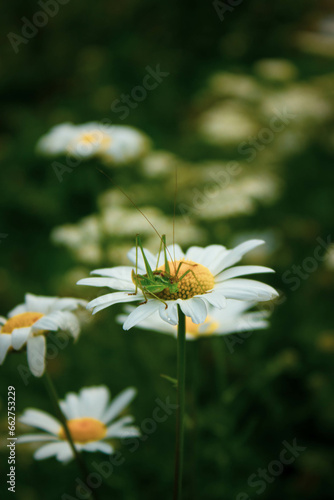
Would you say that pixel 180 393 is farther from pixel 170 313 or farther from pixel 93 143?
pixel 93 143

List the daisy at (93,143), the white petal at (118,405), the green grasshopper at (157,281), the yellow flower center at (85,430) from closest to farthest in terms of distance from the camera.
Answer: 1. the green grasshopper at (157,281)
2. the yellow flower center at (85,430)
3. the white petal at (118,405)
4. the daisy at (93,143)

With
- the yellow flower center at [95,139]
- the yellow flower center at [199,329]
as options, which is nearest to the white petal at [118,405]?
the yellow flower center at [199,329]

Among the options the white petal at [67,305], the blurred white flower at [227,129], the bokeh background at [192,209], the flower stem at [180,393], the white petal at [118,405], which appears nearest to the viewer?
the flower stem at [180,393]

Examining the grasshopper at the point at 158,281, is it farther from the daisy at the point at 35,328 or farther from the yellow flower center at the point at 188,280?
the daisy at the point at 35,328

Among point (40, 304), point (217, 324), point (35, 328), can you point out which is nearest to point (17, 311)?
point (40, 304)

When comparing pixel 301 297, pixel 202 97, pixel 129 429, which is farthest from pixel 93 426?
pixel 202 97

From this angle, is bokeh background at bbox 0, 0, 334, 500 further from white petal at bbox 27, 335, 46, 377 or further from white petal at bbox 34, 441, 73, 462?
white petal at bbox 27, 335, 46, 377
